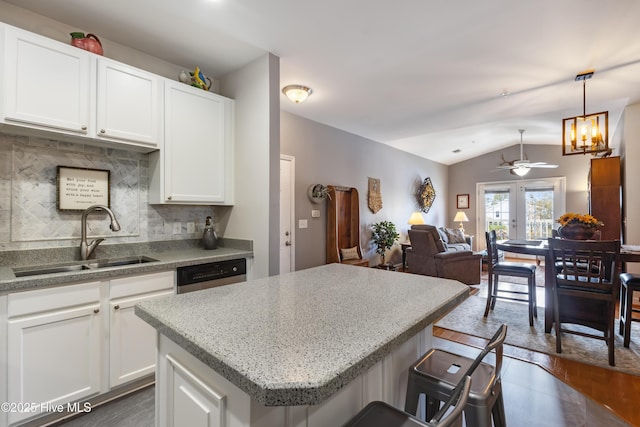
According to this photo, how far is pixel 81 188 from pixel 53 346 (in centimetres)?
113

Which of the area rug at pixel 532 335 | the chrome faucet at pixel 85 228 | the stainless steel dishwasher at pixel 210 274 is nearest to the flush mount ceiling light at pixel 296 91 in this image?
the stainless steel dishwasher at pixel 210 274

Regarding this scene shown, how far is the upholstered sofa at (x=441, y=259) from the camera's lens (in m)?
4.97

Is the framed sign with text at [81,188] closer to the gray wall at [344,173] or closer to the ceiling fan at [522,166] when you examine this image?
the gray wall at [344,173]

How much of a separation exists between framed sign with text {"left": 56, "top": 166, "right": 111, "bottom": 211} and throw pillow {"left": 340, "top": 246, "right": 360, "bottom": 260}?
3.11m

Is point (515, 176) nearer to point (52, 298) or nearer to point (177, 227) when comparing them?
point (177, 227)

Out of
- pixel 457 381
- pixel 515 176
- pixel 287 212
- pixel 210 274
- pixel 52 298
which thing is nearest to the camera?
pixel 457 381

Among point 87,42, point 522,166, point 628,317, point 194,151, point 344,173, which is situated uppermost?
point 87,42

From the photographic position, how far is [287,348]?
2.53 feet

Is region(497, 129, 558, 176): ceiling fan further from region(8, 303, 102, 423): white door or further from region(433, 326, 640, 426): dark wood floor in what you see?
region(8, 303, 102, 423): white door

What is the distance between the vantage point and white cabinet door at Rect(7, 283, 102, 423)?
5.25 feet

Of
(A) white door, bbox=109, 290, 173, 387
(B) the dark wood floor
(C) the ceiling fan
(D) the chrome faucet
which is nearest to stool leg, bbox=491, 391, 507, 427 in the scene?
(B) the dark wood floor

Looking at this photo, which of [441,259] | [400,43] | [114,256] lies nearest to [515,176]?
[441,259]

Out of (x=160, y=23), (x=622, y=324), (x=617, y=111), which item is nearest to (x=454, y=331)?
(x=622, y=324)

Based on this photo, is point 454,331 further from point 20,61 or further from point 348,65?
point 20,61
